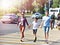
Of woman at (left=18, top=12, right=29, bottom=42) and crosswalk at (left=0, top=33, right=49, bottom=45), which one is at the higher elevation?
woman at (left=18, top=12, right=29, bottom=42)

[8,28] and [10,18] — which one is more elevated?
[10,18]

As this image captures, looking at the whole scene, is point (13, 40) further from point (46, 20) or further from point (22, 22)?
point (46, 20)

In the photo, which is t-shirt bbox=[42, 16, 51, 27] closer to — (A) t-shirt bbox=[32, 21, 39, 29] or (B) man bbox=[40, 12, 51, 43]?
(B) man bbox=[40, 12, 51, 43]

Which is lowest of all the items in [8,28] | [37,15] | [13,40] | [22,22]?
[13,40]

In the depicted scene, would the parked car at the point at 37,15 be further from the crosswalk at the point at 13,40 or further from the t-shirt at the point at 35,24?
the crosswalk at the point at 13,40

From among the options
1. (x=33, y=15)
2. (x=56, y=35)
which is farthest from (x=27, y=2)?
(x=56, y=35)

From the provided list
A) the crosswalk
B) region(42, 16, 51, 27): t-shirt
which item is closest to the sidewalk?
the crosswalk

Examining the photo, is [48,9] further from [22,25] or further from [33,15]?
[22,25]

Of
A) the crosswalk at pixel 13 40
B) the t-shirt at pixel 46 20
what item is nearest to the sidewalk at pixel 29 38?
the crosswalk at pixel 13 40

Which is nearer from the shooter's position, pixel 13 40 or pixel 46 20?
pixel 46 20

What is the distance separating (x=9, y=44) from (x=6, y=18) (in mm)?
468

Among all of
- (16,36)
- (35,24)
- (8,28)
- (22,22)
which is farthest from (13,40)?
(35,24)

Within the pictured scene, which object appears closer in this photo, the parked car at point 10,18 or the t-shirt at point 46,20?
the t-shirt at point 46,20

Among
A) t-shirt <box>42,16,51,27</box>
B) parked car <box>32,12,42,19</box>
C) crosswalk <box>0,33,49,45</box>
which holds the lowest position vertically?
crosswalk <box>0,33,49,45</box>
